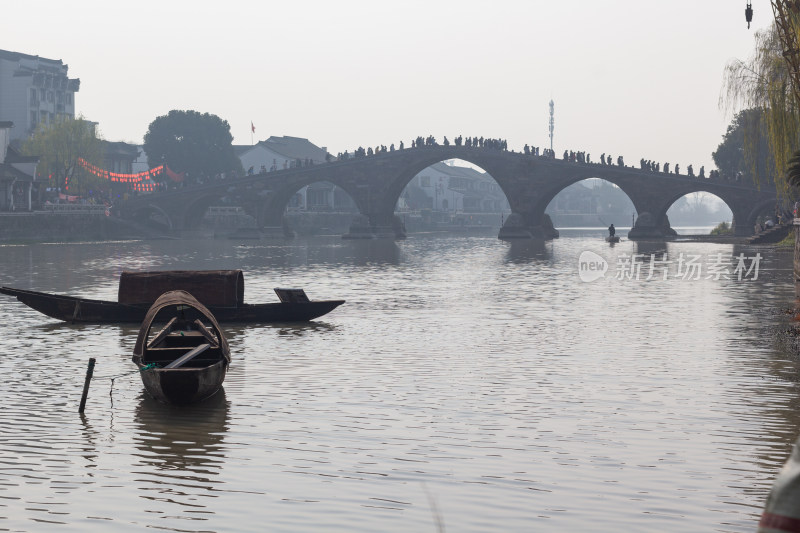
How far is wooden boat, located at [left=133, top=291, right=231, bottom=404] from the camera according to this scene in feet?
40.8

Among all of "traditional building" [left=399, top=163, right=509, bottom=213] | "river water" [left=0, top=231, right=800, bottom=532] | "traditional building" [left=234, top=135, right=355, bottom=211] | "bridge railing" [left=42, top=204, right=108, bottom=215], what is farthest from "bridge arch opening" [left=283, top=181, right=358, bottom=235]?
"river water" [left=0, top=231, right=800, bottom=532]

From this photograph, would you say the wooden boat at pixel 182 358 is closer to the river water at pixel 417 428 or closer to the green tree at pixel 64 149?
the river water at pixel 417 428

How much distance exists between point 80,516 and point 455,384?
7065mm

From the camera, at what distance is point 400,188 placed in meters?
99.4

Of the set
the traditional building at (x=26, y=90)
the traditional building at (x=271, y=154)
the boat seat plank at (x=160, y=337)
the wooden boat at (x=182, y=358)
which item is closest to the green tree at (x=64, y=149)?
the traditional building at (x=26, y=90)

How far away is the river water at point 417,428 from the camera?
828 centimetres

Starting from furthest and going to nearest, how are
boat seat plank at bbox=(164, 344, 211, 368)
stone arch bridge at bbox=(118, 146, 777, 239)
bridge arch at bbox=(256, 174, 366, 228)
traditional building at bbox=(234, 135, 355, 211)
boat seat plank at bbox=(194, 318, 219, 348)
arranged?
traditional building at bbox=(234, 135, 355, 211)
bridge arch at bbox=(256, 174, 366, 228)
stone arch bridge at bbox=(118, 146, 777, 239)
boat seat plank at bbox=(194, 318, 219, 348)
boat seat plank at bbox=(164, 344, 211, 368)

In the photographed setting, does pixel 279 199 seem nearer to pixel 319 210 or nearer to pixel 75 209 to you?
pixel 319 210

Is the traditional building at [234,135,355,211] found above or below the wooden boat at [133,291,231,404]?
above

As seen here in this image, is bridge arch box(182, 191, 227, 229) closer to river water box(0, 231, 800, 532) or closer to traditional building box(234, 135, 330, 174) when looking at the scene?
traditional building box(234, 135, 330, 174)

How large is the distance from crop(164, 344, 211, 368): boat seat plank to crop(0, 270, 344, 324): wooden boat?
8.23 meters

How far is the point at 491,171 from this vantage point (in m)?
94.4

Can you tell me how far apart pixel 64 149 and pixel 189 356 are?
76.1 metres

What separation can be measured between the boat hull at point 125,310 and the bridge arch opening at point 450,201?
10014 cm
